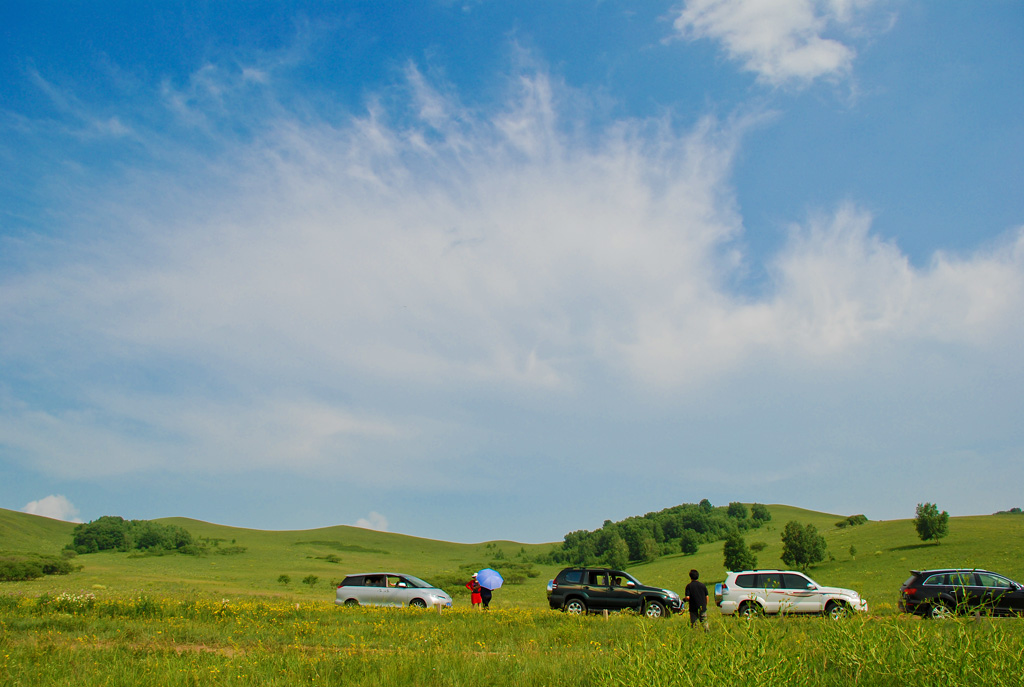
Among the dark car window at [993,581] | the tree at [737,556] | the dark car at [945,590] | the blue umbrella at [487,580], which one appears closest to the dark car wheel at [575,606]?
the blue umbrella at [487,580]

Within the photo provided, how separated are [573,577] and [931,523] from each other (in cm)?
7328

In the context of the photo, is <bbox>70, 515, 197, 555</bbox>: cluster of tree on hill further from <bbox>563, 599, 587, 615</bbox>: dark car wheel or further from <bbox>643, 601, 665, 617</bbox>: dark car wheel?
<bbox>643, 601, 665, 617</bbox>: dark car wheel

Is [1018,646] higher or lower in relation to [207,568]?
higher

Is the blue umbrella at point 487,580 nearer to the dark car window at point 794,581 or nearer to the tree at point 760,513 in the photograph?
the dark car window at point 794,581

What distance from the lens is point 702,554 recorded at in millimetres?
113438

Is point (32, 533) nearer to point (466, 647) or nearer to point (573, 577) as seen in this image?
point (573, 577)

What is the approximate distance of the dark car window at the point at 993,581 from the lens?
61.3 ft

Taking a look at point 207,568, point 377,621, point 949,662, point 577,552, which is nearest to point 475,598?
point 377,621

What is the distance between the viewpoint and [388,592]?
24656mm

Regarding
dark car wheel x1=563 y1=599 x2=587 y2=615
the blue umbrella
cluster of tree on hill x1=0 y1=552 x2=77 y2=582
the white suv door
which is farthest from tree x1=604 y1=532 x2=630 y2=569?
the blue umbrella

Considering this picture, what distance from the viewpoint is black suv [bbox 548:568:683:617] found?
2122cm

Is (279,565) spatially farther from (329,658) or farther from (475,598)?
(329,658)

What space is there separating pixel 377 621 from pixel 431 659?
8.75 meters

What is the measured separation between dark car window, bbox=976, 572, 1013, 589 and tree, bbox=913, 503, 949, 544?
6679cm
